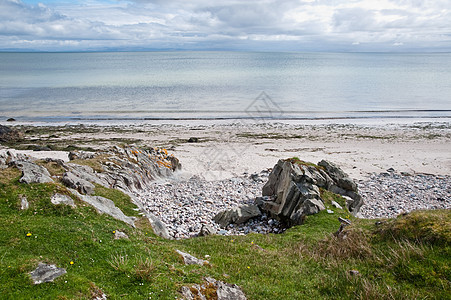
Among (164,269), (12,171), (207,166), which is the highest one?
(12,171)

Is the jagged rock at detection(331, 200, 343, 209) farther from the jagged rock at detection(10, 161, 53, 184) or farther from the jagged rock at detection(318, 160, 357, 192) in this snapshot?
the jagged rock at detection(10, 161, 53, 184)

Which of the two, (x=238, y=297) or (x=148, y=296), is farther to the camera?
(x=238, y=297)

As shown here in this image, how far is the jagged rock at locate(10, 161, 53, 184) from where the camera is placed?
12.1 metres

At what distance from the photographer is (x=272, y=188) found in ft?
63.8

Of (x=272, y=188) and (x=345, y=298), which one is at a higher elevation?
(x=345, y=298)

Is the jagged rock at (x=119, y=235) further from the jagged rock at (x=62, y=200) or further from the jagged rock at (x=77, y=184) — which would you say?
the jagged rock at (x=77, y=184)

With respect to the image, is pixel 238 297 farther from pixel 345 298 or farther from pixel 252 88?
pixel 252 88

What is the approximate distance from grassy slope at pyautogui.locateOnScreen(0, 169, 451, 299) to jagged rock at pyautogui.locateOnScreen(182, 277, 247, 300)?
0.81ft

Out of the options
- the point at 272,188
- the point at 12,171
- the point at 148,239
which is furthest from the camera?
the point at 272,188

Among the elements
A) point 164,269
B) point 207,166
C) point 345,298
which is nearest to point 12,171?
point 164,269

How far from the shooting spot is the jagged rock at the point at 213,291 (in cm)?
759

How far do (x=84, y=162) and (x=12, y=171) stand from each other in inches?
270

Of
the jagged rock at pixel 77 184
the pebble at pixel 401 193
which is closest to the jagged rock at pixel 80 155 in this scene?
the jagged rock at pixel 77 184

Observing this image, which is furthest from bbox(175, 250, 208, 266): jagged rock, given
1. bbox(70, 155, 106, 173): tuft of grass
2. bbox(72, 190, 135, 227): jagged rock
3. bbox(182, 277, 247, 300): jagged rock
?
bbox(70, 155, 106, 173): tuft of grass
